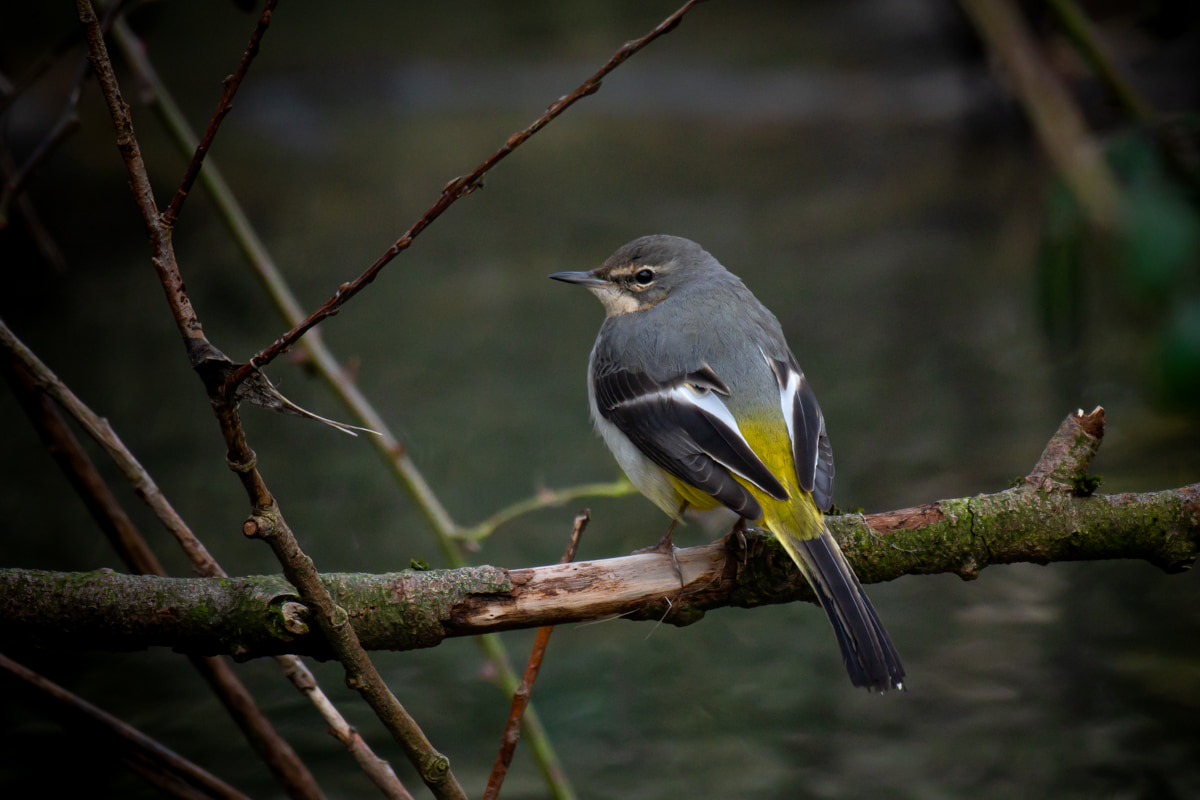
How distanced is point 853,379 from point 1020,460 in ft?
4.39

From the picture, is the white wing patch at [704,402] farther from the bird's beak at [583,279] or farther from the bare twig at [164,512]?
the bare twig at [164,512]

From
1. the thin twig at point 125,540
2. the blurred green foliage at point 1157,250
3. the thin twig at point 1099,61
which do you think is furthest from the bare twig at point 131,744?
the thin twig at point 1099,61

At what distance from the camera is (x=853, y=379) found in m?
7.03

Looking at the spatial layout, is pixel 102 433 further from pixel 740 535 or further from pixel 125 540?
pixel 740 535

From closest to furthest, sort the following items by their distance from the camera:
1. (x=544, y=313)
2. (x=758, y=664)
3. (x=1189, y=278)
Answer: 1. (x=1189, y=278)
2. (x=758, y=664)
3. (x=544, y=313)

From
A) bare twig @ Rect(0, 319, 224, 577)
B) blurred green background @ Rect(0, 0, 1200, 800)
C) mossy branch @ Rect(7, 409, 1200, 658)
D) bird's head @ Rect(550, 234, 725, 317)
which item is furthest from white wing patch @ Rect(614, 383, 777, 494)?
bare twig @ Rect(0, 319, 224, 577)

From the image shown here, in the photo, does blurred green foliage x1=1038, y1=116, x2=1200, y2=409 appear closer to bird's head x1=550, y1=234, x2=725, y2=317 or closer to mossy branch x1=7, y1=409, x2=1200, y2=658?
mossy branch x1=7, y1=409, x2=1200, y2=658

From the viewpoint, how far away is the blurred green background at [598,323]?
4.29m

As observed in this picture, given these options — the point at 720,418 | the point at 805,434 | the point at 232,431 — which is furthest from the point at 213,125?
the point at 805,434

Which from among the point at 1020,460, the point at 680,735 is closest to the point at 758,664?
the point at 680,735

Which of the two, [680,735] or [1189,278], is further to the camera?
[680,735]

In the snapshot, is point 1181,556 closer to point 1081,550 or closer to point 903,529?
point 1081,550

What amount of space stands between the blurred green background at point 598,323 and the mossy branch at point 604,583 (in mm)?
338

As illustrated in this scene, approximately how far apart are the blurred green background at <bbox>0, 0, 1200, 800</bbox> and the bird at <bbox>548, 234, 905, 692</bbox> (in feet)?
2.77
